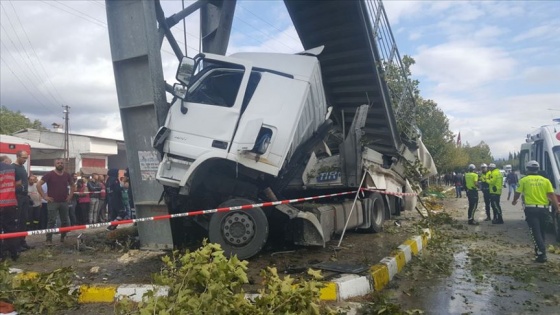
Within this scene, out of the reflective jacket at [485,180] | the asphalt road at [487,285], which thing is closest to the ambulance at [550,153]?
the asphalt road at [487,285]

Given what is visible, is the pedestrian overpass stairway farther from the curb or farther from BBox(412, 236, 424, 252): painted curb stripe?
the curb

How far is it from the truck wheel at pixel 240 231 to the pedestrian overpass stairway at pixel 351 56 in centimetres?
375

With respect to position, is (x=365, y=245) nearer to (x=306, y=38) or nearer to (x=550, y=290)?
(x=550, y=290)

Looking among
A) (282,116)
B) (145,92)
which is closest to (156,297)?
(282,116)

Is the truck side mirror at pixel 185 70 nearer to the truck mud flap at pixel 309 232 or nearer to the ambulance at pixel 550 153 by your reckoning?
the truck mud flap at pixel 309 232

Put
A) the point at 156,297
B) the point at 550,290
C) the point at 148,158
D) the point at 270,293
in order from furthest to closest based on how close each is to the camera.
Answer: the point at 148,158, the point at 550,290, the point at 270,293, the point at 156,297

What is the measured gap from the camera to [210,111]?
5.54 metres

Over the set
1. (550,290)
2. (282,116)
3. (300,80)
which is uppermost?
(300,80)

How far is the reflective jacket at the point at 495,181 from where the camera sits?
11.3m

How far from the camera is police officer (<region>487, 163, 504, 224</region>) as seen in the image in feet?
36.7

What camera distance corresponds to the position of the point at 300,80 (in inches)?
239

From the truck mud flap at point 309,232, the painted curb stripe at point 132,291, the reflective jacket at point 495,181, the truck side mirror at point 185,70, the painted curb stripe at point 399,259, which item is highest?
the truck side mirror at point 185,70

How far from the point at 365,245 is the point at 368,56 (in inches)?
131

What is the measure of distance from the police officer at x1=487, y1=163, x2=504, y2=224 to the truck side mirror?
9134mm
